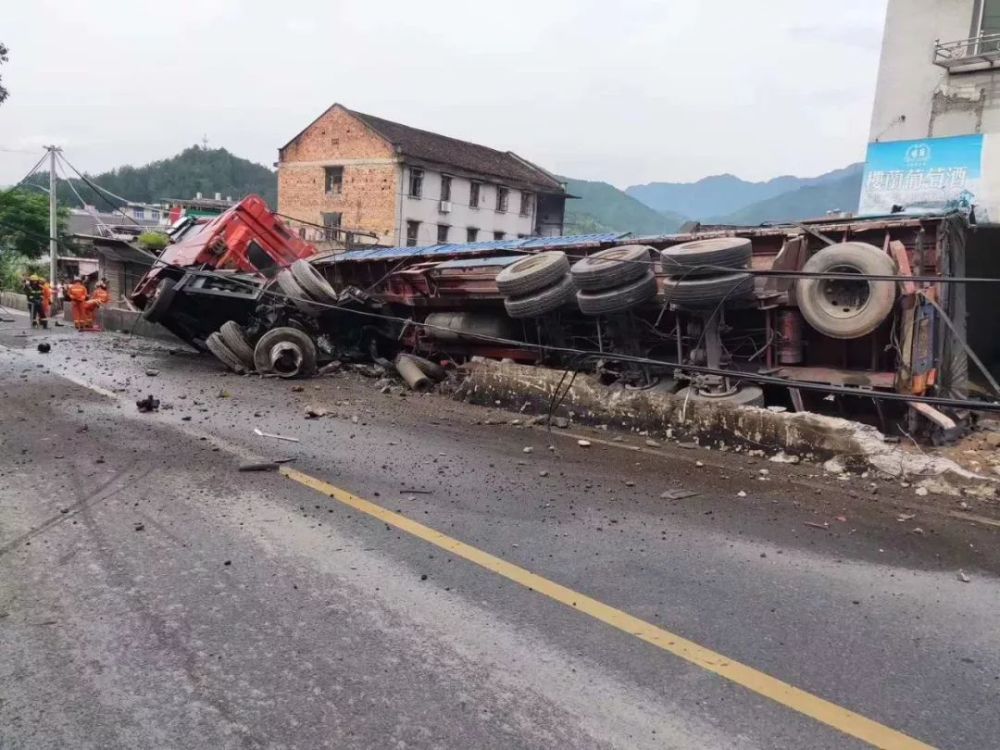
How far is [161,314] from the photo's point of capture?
1198 cm

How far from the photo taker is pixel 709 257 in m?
7.25

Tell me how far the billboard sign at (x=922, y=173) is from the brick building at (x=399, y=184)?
29.1m

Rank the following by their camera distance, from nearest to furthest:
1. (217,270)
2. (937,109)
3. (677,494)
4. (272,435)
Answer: (677,494), (272,435), (217,270), (937,109)

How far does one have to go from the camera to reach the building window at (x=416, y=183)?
41.4m

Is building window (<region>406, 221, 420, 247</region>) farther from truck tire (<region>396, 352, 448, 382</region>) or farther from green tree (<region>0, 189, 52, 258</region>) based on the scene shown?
truck tire (<region>396, 352, 448, 382</region>)

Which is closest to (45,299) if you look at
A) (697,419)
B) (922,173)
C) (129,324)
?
(129,324)

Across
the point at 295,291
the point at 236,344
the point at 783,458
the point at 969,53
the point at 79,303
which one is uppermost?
the point at 969,53

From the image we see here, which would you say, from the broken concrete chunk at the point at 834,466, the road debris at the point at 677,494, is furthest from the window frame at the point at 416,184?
the road debris at the point at 677,494

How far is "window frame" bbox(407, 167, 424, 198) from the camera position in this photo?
41.3 metres

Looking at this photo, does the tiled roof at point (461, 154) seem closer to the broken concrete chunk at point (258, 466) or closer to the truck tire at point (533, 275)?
the truck tire at point (533, 275)

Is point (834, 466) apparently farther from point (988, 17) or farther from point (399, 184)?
point (399, 184)

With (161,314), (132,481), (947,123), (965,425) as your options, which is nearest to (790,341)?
(965,425)

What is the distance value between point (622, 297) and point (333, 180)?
3881cm

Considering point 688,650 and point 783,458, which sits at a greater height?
point 783,458
